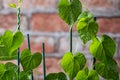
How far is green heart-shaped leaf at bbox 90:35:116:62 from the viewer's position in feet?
2.12

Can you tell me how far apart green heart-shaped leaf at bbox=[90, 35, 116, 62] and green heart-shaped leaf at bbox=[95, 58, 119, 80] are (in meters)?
0.01

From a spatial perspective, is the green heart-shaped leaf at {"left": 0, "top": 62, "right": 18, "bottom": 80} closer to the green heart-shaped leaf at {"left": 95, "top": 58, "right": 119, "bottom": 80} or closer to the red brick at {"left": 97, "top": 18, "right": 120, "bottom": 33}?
the green heart-shaped leaf at {"left": 95, "top": 58, "right": 119, "bottom": 80}

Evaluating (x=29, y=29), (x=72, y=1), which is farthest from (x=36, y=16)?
(x=72, y=1)

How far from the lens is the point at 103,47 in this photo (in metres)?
0.65

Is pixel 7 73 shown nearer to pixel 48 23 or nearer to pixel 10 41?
pixel 10 41

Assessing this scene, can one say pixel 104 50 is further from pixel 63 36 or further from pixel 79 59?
pixel 63 36

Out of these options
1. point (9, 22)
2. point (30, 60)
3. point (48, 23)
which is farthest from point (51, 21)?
point (30, 60)

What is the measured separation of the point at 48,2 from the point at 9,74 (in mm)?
441

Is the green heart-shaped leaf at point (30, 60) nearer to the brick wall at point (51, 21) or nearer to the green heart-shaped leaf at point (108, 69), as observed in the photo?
the green heart-shaped leaf at point (108, 69)

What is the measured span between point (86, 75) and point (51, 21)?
41 cm

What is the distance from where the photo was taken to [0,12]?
105 cm

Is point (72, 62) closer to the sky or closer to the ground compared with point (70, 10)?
closer to the ground

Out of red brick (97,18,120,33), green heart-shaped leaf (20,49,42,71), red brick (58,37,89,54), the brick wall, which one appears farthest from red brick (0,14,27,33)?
green heart-shaped leaf (20,49,42,71)

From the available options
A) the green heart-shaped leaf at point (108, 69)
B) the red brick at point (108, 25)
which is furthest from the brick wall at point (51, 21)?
the green heart-shaped leaf at point (108, 69)
